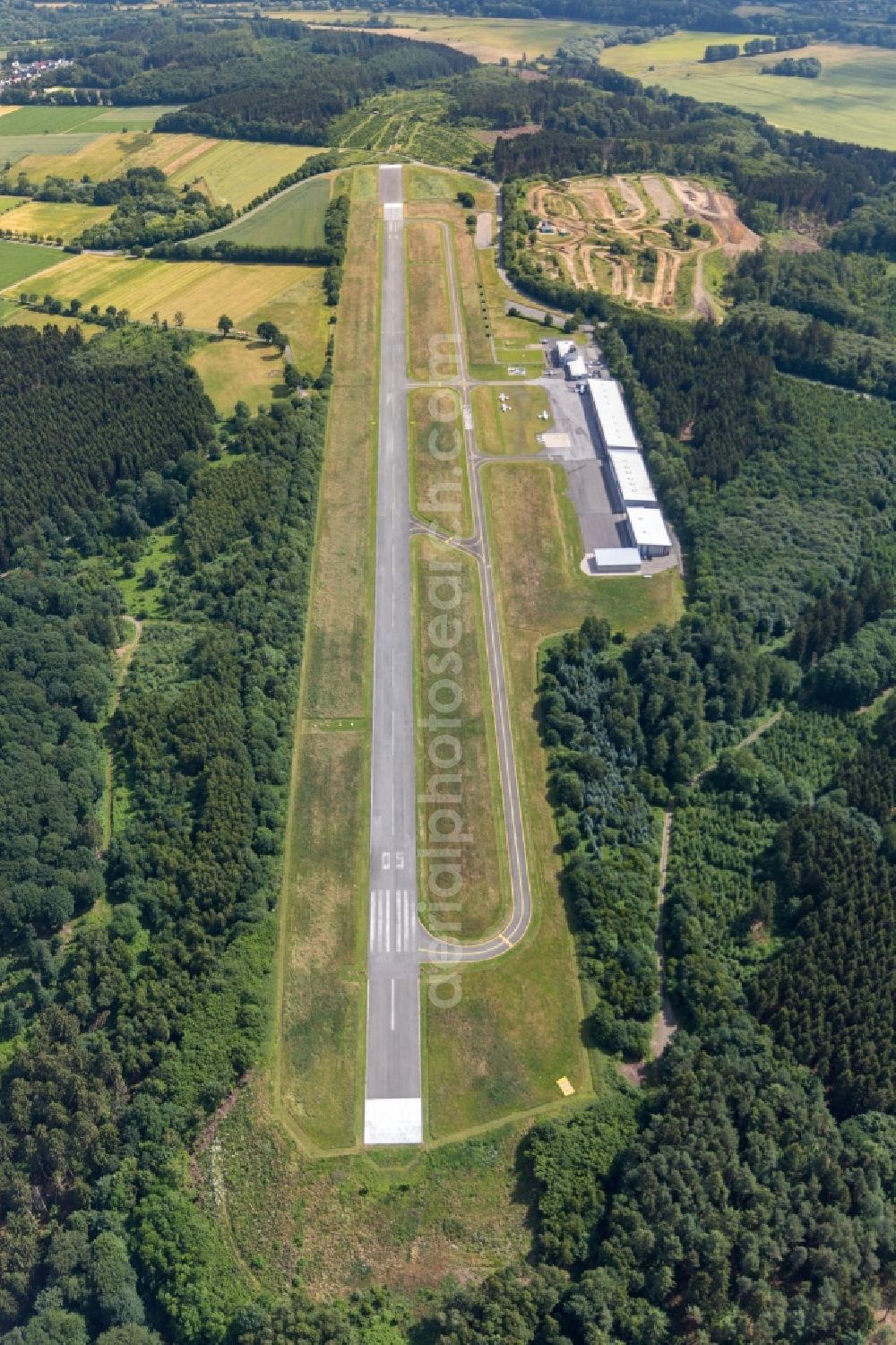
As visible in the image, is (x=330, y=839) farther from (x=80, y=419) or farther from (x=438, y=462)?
(x=80, y=419)

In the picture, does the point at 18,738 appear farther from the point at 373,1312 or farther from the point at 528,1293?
the point at 528,1293

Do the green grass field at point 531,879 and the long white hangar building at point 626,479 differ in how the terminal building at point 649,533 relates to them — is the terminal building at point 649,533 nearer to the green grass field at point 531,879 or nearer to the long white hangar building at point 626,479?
the long white hangar building at point 626,479

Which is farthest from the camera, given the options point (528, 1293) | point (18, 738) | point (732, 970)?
point (18, 738)

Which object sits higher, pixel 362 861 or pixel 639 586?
pixel 639 586

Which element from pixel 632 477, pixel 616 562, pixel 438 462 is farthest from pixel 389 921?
pixel 438 462

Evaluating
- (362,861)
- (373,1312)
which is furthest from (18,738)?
(373,1312)

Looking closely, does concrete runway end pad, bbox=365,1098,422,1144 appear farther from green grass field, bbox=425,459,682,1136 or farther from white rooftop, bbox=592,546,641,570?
white rooftop, bbox=592,546,641,570
